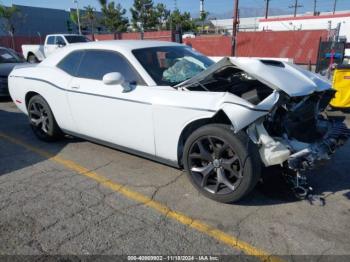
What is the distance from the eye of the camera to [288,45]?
2173 centimetres

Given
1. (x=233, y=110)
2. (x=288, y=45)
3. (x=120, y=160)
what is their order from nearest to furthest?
(x=233, y=110), (x=120, y=160), (x=288, y=45)

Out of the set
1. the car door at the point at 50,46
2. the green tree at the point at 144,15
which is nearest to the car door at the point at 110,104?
the car door at the point at 50,46

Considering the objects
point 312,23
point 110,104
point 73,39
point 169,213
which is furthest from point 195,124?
point 312,23

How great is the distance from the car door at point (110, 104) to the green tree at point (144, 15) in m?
40.0

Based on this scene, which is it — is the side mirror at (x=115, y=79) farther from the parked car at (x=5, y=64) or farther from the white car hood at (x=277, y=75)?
the parked car at (x=5, y=64)

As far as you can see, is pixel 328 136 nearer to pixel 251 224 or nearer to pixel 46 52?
pixel 251 224

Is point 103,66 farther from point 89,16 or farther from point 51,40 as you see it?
point 89,16

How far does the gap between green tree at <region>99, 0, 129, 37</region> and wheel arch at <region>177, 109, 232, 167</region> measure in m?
40.9

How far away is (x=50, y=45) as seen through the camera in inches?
750

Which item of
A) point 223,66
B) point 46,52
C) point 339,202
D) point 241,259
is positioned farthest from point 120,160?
point 46,52

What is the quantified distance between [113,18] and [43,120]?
4057 centimetres

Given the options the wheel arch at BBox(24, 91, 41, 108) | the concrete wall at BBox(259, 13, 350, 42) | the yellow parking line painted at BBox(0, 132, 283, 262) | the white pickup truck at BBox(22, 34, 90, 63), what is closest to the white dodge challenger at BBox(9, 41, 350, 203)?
the yellow parking line painted at BBox(0, 132, 283, 262)

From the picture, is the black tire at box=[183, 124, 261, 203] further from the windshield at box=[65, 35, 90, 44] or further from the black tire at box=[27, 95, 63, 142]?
the windshield at box=[65, 35, 90, 44]

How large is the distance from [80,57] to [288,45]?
2013 centimetres
